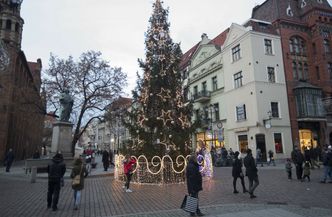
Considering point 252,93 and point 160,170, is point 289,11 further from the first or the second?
point 160,170

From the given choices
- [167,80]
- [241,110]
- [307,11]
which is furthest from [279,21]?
[167,80]

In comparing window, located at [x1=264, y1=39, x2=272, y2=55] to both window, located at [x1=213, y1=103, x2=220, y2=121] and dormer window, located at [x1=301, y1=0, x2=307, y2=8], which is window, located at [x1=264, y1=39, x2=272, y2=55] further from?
window, located at [x1=213, y1=103, x2=220, y2=121]

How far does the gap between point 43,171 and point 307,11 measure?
3481 cm

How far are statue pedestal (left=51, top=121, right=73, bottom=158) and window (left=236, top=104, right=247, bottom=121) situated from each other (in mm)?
20205

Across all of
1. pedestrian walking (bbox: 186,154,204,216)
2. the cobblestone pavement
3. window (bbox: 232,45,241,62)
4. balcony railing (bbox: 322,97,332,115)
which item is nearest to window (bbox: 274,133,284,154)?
balcony railing (bbox: 322,97,332,115)

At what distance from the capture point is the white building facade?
109ft

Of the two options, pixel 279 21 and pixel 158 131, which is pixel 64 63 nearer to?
pixel 158 131

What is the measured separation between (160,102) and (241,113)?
20.6m

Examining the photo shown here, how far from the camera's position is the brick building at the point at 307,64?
114 ft

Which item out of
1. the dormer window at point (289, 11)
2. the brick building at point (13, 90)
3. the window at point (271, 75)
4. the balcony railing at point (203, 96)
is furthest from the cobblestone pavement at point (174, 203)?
the dormer window at point (289, 11)

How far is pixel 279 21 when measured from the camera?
120 feet

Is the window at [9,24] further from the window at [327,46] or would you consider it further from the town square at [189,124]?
the window at [327,46]

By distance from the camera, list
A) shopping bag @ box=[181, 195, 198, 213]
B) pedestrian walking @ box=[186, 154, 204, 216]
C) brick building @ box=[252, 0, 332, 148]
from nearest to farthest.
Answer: shopping bag @ box=[181, 195, 198, 213] < pedestrian walking @ box=[186, 154, 204, 216] < brick building @ box=[252, 0, 332, 148]

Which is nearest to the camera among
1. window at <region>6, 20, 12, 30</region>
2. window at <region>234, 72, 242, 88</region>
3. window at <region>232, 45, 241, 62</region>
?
window at <region>234, 72, 242, 88</region>
